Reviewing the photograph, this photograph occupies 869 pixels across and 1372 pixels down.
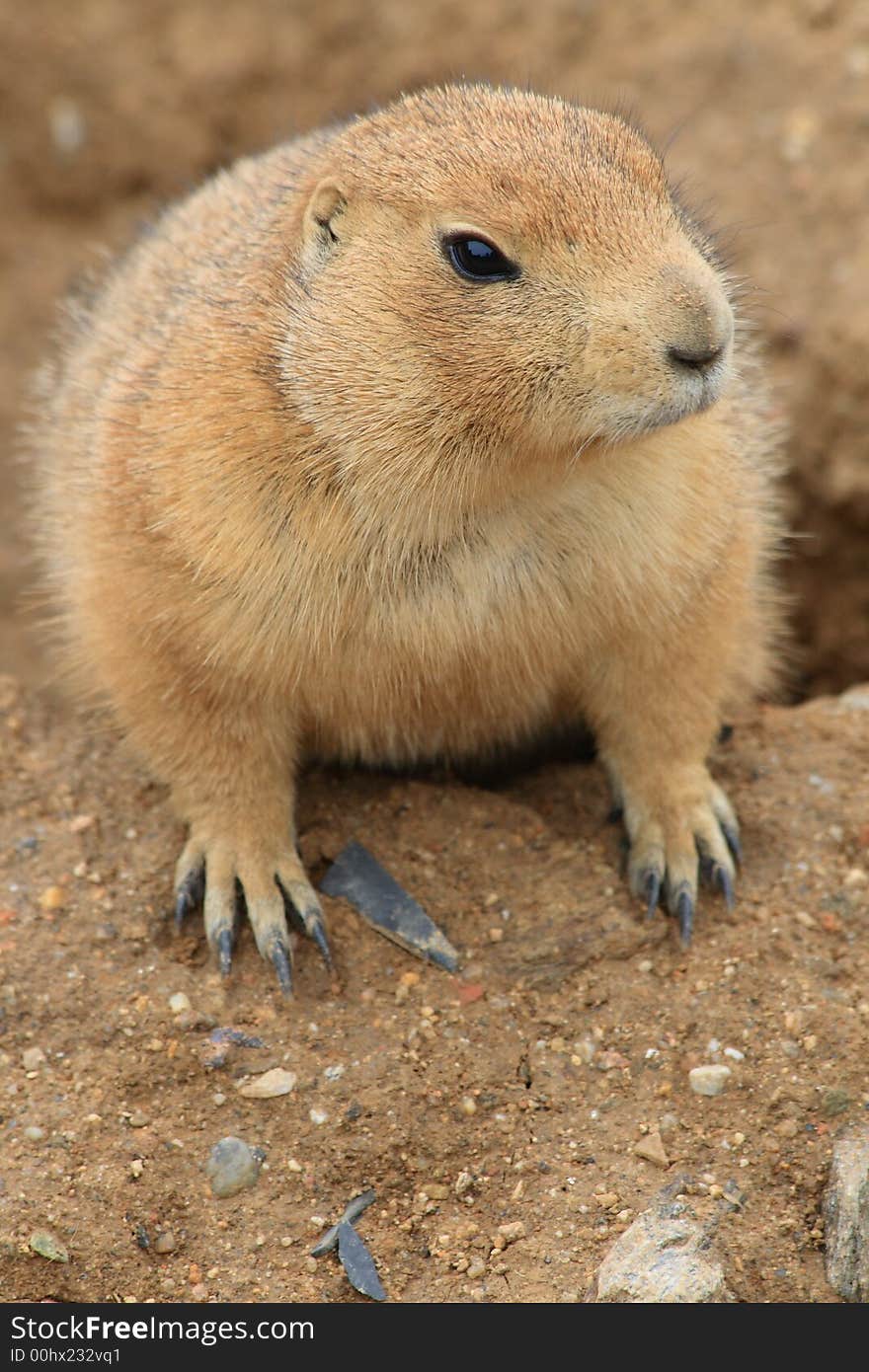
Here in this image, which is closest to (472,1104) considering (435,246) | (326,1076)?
(326,1076)

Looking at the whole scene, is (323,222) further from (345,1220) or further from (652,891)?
(345,1220)

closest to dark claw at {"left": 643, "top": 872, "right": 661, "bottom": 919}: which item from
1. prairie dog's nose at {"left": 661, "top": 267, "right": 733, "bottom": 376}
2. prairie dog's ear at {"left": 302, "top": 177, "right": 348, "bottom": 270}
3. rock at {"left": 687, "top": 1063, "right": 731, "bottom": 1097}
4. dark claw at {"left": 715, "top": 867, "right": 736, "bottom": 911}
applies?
dark claw at {"left": 715, "top": 867, "right": 736, "bottom": 911}

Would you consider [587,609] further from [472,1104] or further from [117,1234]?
[117,1234]

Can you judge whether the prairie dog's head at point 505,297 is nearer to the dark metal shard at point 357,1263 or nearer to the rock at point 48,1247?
the dark metal shard at point 357,1263

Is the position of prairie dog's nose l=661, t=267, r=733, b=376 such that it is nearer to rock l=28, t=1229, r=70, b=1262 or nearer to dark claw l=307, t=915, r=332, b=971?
dark claw l=307, t=915, r=332, b=971

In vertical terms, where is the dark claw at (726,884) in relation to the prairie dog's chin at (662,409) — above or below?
below

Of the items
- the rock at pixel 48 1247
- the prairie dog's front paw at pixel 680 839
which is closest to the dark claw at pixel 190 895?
the rock at pixel 48 1247
